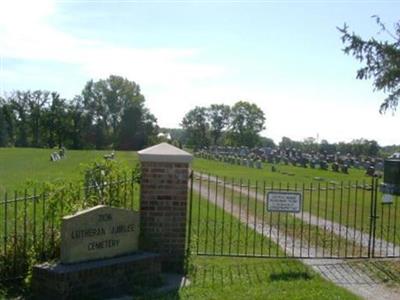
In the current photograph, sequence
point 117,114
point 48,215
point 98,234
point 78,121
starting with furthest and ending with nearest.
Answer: point 117,114 → point 78,121 → point 48,215 → point 98,234

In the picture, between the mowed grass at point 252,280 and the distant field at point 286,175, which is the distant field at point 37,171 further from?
the distant field at point 286,175

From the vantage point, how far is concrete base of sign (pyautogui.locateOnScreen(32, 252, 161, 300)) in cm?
608

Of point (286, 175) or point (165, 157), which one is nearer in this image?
point (165, 157)

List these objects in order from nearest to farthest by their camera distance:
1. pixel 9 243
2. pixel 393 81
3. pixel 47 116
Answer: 1. pixel 9 243
2. pixel 393 81
3. pixel 47 116

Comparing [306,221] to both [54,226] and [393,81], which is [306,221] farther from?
[393,81]

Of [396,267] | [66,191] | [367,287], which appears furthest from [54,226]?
[396,267]

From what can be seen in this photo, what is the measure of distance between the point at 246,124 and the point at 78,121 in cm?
3284

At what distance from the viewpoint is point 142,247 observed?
25.6 ft

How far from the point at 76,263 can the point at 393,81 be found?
16841mm

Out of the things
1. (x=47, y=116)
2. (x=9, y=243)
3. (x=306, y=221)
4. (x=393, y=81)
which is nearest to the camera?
(x=9, y=243)

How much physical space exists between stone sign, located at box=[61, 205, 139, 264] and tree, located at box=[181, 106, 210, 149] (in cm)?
9068

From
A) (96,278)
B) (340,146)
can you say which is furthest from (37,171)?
(340,146)

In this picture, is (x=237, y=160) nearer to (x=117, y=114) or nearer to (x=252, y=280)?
(x=252, y=280)

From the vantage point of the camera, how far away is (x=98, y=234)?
6.75 metres
